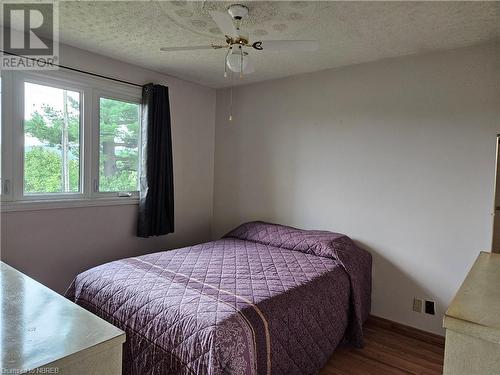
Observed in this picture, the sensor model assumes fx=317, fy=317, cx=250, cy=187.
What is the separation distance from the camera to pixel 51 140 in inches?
106

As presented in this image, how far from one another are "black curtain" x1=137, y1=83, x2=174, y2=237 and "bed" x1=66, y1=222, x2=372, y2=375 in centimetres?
63

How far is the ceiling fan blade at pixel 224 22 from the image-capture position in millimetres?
1517

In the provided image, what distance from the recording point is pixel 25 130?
2.52 m

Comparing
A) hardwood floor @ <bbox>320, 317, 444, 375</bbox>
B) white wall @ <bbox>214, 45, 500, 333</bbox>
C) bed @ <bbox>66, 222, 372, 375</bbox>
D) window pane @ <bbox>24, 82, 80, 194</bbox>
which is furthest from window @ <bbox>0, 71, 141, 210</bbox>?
hardwood floor @ <bbox>320, 317, 444, 375</bbox>

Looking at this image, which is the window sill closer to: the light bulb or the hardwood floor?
the light bulb

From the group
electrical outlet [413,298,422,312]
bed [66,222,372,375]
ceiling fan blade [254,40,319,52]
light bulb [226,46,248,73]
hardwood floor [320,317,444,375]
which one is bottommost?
hardwood floor [320,317,444,375]

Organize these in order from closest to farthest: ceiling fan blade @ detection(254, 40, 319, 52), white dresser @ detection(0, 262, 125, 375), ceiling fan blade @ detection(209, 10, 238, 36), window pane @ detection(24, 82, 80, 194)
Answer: white dresser @ detection(0, 262, 125, 375) → ceiling fan blade @ detection(209, 10, 238, 36) → ceiling fan blade @ detection(254, 40, 319, 52) → window pane @ detection(24, 82, 80, 194)

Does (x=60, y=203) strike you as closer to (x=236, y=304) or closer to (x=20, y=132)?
(x=20, y=132)

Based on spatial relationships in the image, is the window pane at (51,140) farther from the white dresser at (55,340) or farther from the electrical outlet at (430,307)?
the electrical outlet at (430,307)

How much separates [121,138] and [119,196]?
58cm

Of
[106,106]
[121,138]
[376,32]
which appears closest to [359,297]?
[376,32]

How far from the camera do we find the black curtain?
3193 mm

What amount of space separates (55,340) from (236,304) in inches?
40.8

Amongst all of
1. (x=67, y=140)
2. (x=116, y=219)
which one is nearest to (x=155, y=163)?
(x=116, y=219)
